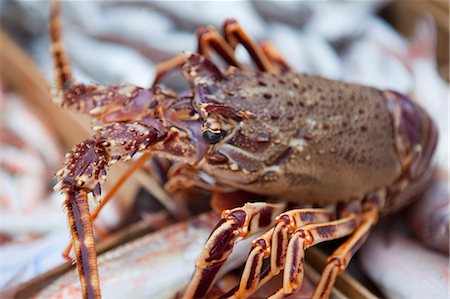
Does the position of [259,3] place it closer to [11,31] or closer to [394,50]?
[394,50]

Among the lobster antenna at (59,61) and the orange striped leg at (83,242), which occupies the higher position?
the lobster antenna at (59,61)

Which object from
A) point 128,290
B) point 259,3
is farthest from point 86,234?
point 259,3

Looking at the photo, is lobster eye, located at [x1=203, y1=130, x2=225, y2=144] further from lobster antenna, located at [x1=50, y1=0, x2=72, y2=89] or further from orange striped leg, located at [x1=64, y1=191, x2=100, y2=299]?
lobster antenna, located at [x1=50, y1=0, x2=72, y2=89]

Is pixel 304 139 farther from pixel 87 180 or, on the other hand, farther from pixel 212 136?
pixel 87 180

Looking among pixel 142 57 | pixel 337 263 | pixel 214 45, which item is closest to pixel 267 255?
pixel 337 263

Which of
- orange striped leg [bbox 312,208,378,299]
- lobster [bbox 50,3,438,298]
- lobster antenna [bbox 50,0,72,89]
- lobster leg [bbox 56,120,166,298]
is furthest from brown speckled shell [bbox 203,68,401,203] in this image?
lobster antenna [bbox 50,0,72,89]

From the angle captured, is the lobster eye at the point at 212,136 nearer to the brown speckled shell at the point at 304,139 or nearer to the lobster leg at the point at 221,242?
the brown speckled shell at the point at 304,139

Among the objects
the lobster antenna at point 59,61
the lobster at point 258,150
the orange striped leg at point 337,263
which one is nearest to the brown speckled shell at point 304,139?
the lobster at point 258,150

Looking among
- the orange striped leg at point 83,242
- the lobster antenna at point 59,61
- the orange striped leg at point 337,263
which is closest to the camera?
the orange striped leg at point 83,242
